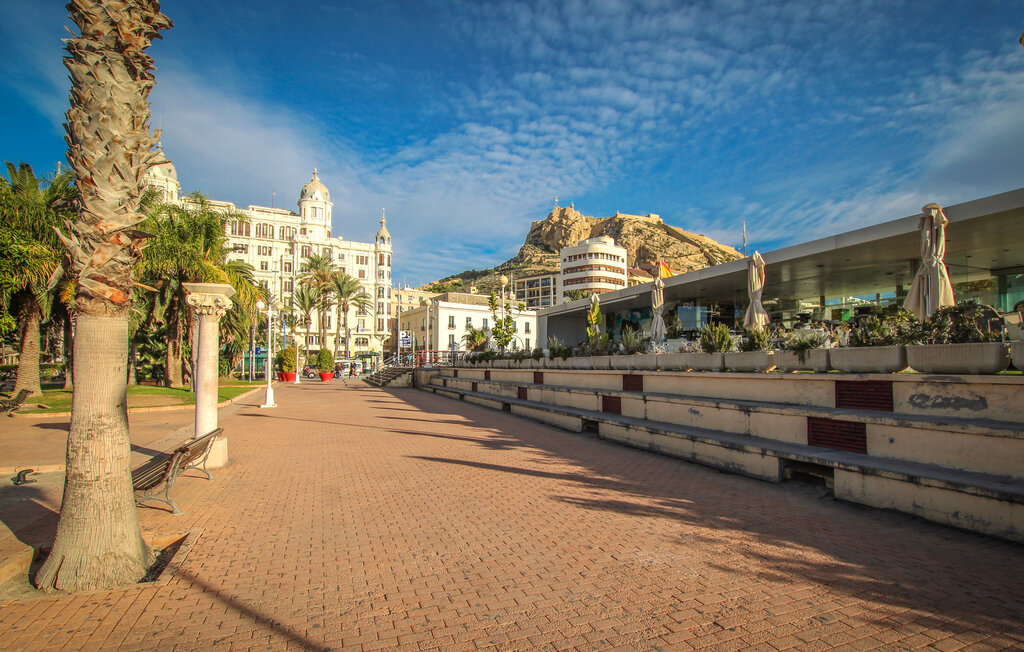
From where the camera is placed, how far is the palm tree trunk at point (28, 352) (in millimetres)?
17328

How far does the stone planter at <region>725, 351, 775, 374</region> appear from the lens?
859cm

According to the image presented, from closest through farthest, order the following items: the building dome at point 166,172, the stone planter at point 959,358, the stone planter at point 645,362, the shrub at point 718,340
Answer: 1. the stone planter at point 959,358
2. the shrub at point 718,340
3. the stone planter at point 645,362
4. the building dome at point 166,172

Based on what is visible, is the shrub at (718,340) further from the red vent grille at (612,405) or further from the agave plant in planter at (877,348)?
the agave plant in planter at (877,348)

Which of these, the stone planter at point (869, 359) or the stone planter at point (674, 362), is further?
the stone planter at point (674, 362)

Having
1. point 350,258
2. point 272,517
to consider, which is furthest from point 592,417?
point 350,258

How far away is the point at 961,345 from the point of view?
18.6 feet

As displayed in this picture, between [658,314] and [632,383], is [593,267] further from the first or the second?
[632,383]

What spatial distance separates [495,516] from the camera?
5562 millimetres

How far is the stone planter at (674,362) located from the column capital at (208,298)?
873 cm

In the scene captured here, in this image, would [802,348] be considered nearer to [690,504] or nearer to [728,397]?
[728,397]

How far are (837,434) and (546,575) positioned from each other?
4779 mm

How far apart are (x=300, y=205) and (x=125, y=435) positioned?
82.6 m

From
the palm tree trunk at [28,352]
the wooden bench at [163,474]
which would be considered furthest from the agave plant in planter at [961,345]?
the palm tree trunk at [28,352]

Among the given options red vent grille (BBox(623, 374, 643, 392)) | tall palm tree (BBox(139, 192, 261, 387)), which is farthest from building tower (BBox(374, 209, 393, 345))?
red vent grille (BBox(623, 374, 643, 392))
